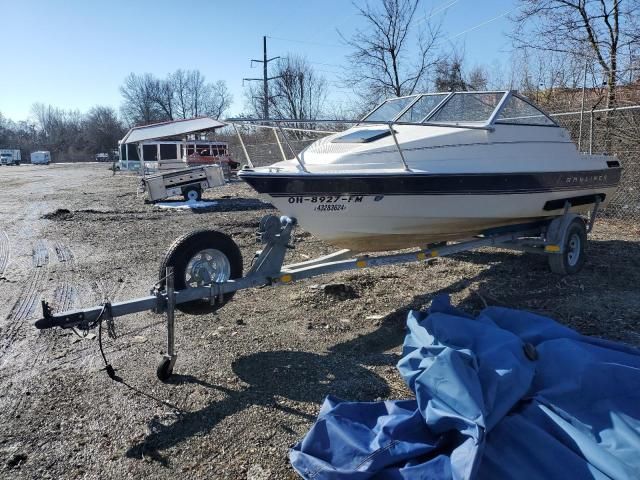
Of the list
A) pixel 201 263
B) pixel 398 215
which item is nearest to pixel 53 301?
pixel 201 263

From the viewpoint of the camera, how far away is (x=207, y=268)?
4.38m

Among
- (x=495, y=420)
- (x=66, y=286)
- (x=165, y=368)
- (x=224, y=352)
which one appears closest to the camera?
(x=495, y=420)

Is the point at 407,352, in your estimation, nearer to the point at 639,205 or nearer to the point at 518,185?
the point at 518,185

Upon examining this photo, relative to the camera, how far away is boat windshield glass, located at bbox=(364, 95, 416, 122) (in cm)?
636

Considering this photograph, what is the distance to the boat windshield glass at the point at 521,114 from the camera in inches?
234

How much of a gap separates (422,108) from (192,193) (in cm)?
1150

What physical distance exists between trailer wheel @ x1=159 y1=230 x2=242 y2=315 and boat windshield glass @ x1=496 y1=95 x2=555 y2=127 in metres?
3.51

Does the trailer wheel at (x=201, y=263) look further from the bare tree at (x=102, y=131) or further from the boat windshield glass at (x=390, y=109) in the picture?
the bare tree at (x=102, y=131)

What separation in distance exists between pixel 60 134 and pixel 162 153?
9554cm

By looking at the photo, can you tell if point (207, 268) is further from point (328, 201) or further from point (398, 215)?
point (398, 215)

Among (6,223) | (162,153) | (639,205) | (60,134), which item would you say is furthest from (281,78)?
(60,134)

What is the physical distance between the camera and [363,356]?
4.11 meters

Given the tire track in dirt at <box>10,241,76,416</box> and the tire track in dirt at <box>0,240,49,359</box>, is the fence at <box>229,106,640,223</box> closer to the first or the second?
the tire track in dirt at <box>10,241,76,416</box>

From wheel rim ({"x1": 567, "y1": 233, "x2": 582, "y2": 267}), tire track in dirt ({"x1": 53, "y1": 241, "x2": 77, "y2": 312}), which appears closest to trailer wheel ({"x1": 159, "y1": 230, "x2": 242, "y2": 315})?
tire track in dirt ({"x1": 53, "y1": 241, "x2": 77, "y2": 312})
